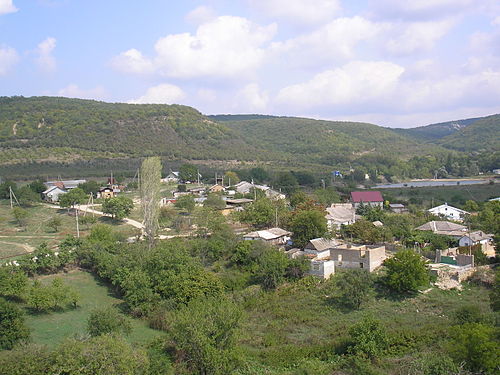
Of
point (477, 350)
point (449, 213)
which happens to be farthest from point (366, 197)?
point (477, 350)

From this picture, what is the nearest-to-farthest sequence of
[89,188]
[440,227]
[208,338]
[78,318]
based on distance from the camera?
[208,338] → [78,318] → [440,227] → [89,188]

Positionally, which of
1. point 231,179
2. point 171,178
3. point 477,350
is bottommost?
point 477,350

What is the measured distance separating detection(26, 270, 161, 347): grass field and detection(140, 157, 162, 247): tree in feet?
16.1

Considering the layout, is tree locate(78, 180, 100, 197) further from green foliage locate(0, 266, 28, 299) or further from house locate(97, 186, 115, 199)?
green foliage locate(0, 266, 28, 299)

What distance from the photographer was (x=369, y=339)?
17.0 metres

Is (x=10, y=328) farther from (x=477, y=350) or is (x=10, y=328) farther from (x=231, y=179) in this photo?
(x=231, y=179)

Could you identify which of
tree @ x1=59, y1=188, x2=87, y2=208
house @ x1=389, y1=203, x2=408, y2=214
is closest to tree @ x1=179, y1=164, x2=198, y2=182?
tree @ x1=59, y1=188, x2=87, y2=208

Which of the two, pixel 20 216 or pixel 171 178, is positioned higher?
Result: pixel 171 178

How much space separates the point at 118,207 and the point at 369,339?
24.5 m

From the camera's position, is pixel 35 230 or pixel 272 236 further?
pixel 35 230

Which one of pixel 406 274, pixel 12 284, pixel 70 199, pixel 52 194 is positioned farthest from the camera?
pixel 52 194

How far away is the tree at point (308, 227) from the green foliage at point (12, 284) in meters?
14.9

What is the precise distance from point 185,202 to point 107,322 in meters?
21.9

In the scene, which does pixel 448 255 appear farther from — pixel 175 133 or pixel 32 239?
pixel 175 133
